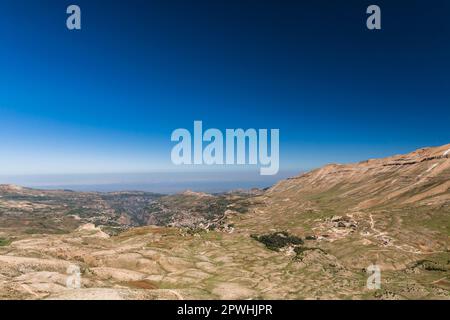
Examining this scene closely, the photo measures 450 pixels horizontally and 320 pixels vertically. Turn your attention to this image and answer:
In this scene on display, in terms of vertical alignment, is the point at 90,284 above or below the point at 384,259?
above

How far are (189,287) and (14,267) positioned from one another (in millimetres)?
53413

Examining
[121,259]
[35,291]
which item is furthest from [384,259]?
[35,291]

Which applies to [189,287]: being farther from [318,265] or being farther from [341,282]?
[318,265]

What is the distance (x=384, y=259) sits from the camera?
637 ft

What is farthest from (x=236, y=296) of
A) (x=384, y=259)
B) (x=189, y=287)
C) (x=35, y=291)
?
(x=384, y=259)
